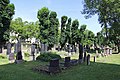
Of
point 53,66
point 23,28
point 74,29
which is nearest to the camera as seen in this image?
point 53,66

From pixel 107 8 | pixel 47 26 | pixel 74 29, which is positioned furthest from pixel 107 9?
pixel 74 29

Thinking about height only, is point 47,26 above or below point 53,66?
above

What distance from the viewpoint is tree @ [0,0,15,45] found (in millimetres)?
→ 43312

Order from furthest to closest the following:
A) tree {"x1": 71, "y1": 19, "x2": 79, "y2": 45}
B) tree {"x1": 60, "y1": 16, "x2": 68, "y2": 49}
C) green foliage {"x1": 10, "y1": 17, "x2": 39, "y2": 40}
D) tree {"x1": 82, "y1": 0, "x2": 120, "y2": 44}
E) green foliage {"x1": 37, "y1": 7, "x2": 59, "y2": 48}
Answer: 1. green foliage {"x1": 10, "y1": 17, "x2": 39, "y2": 40}
2. tree {"x1": 71, "y1": 19, "x2": 79, "y2": 45}
3. tree {"x1": 60, "y1": 16, "x2": 68, "y2": 49}
4. green foliage {"x1": 37, "y1": 7, "x2": 59, "y2": 48}
5. tree {"x1": 82, "y1": 0, "x2": 120, "y2": 44}

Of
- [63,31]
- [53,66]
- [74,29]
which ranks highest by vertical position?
[74,29]

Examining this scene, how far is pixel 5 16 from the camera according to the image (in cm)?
4344

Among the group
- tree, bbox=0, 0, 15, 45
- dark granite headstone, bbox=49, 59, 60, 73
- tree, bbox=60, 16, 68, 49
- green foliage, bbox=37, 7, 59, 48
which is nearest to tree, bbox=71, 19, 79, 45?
tree, bbox=60, 16, 68, 49

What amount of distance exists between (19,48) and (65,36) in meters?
40.0

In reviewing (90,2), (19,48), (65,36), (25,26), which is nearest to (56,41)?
(65,36)

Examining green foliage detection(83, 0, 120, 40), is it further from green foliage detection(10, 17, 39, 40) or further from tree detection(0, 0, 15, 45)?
green foliage detection(10, 17, 39, 40)

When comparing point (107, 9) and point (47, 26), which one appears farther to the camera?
point (47, 26)

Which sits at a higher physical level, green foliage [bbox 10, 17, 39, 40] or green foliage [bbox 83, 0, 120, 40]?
green foliage [bbox 10, 17, 39, 40]

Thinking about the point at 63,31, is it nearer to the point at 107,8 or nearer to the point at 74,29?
the point at 74,29

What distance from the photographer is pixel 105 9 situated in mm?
16969
